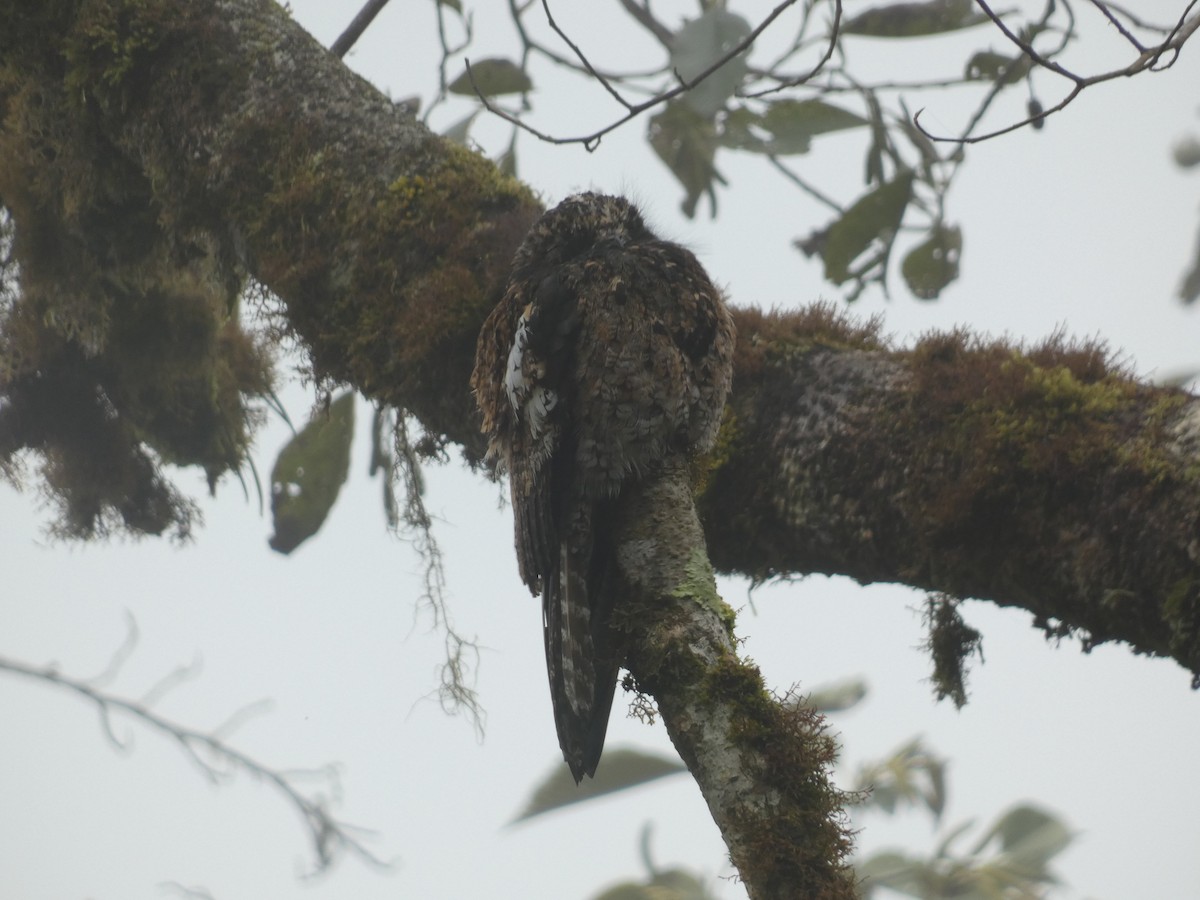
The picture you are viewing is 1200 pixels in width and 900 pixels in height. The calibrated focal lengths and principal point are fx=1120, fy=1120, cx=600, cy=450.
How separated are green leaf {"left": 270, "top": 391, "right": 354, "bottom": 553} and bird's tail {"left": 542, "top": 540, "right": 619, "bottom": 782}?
2.03 meters

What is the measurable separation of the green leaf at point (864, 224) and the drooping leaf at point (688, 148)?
30.5 inches

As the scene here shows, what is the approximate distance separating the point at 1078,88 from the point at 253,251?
2.02m

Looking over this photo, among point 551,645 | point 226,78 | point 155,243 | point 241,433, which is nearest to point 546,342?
point 551,645

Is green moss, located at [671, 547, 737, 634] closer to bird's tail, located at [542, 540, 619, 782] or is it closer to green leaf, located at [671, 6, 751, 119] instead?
bird's tail, located at [542, 540, 619, 782]

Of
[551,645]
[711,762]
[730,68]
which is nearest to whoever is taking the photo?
[711,762]

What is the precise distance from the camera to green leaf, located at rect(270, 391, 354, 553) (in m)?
4.07

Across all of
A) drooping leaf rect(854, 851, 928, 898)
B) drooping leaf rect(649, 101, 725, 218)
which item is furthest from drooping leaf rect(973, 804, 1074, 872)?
drooping leaf rect(649, 101, 725, 218)

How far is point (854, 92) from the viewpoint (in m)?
4.54

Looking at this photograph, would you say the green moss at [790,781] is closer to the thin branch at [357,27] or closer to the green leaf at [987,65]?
the thin branch at [357,27]

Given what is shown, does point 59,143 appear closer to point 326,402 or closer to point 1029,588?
point 326,402

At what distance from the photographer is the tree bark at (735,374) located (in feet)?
6.01

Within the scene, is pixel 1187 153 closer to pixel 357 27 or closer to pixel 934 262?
pixel 934 262

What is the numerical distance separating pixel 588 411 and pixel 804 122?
258cm

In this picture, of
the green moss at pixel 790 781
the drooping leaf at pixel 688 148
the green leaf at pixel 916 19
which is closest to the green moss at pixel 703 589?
the green moss at pixel 790 781
